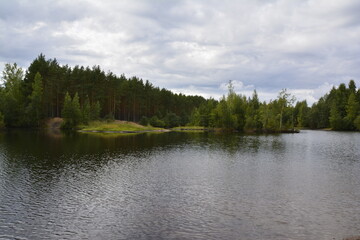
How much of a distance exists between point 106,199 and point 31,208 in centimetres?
595

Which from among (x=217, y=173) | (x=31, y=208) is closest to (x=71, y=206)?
(x=31, y=208)

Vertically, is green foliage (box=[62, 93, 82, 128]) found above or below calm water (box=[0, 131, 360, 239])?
above

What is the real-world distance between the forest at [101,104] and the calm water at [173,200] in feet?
278

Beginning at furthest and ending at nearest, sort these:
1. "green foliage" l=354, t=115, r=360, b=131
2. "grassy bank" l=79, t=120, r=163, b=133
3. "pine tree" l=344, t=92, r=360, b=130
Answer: "pine tree" l=344, t=92, r=360, b=130 < "green foliage" l=354, t=115, r=360, b=131 < "grassy bank" l=79, t=120, r=163, b=133

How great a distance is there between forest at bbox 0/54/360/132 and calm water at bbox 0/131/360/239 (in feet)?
278

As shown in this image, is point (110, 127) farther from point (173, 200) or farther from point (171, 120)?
point (173, 200)

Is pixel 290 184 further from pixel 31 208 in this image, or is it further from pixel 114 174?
pixel 31 208

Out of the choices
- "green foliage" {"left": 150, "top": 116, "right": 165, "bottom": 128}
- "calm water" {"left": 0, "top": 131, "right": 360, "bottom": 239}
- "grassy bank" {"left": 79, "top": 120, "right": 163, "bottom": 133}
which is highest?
"green foliage" {"left": 150, "top": 116, "right": 165, "bottom": 128}

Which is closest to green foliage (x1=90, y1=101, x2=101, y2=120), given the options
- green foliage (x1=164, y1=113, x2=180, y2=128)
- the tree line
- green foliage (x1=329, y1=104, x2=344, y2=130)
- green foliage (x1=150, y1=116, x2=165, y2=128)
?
green foliage (x1=150, y1=116, x2=165, y2=128)

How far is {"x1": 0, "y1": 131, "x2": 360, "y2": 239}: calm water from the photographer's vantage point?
18.5 metres

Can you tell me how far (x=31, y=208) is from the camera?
21938mm

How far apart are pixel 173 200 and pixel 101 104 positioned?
126m

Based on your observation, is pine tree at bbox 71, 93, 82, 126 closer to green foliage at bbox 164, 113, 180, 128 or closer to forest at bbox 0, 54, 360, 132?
forest at bbox 0, 54, 360, 132

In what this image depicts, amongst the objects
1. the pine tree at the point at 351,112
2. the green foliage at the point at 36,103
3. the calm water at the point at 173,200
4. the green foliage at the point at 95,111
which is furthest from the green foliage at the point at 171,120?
the calm water at the point at 173,200
